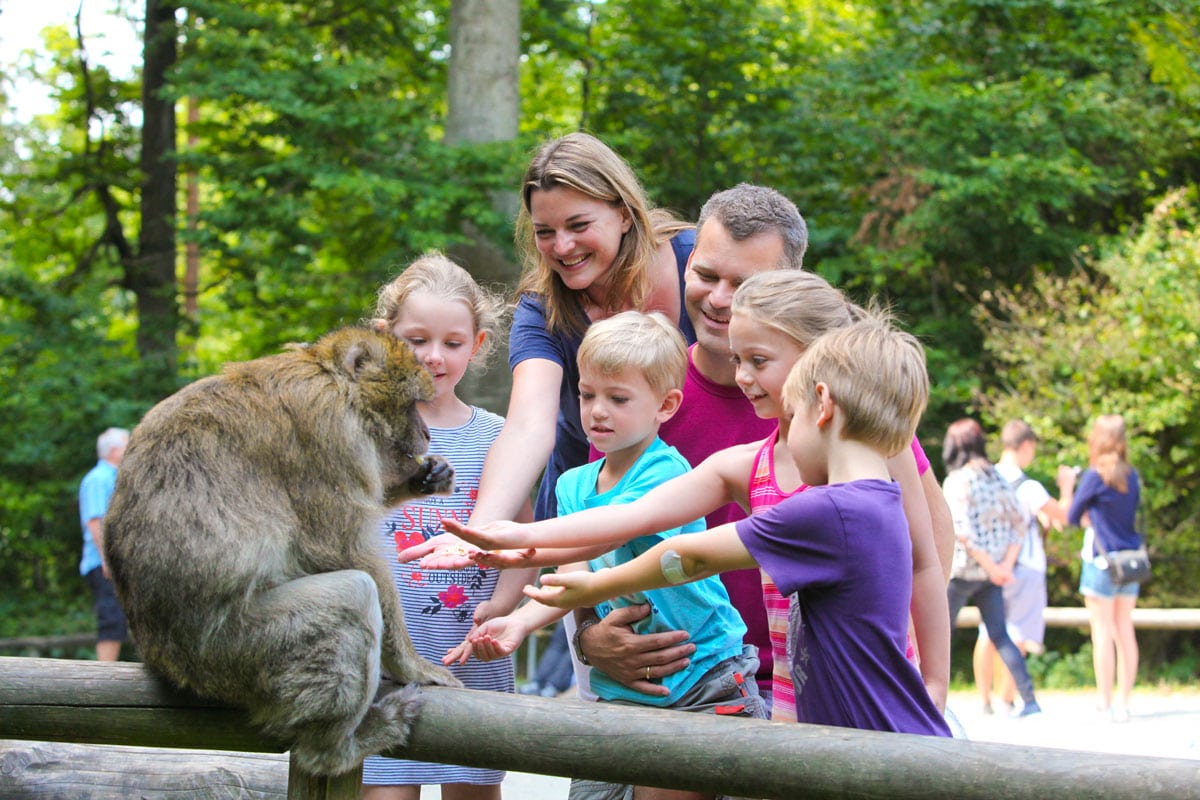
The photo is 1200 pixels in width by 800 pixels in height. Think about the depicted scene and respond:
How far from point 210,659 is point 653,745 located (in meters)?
1.09

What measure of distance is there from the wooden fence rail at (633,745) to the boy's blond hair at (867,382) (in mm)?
666

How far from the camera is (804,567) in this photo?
8.38ft

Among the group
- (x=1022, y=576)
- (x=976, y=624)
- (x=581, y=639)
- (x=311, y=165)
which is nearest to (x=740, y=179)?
(x=311, y=165)

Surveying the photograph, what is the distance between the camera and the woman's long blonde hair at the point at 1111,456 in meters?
8.73

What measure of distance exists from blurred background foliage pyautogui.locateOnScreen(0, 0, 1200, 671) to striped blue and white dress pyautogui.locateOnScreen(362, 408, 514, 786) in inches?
319

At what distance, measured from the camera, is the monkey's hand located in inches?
133

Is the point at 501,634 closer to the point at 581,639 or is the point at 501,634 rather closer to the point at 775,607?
the point at 581,639

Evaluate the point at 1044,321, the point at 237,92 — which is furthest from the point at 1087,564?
the point at 237,92

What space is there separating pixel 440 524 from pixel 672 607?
1.03 metres

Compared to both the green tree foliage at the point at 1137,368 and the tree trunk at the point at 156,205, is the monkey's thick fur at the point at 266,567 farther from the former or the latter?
the tree trunk at the point at 156,205

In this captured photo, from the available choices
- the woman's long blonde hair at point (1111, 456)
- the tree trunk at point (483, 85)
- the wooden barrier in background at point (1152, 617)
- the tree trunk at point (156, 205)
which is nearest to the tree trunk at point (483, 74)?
the tree trunk at point (483, 85)

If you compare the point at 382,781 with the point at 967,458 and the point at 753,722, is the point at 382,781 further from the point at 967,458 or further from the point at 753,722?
the point at 967,458

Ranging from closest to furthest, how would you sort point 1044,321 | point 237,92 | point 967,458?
point 967,458 → point 237,92 → point 1044,321

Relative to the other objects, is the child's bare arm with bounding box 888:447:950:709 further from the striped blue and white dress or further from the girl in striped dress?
the striped blue and white dress
